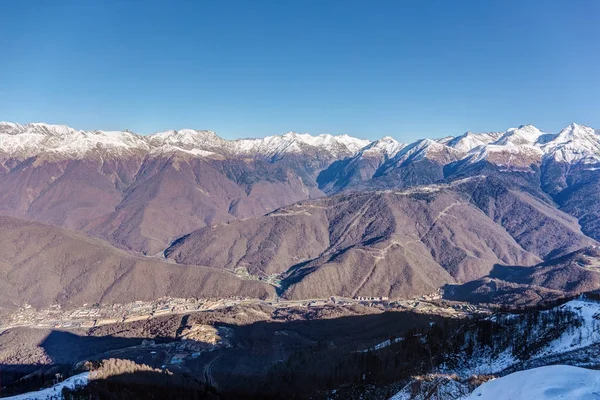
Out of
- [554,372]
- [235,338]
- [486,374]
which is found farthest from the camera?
[235,338]

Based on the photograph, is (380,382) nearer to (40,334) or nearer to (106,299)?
(40,334)

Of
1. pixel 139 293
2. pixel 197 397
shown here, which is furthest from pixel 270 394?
pixel 139 293

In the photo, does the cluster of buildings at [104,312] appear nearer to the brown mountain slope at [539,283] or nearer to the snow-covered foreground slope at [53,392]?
the snow-covered foreground slope at [53,392]

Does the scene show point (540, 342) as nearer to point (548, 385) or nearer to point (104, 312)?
point (548, 385)

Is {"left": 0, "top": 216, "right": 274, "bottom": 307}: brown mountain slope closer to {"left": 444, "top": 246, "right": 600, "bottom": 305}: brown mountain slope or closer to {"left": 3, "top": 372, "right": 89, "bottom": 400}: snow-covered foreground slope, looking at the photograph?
{"left": 444, "top": 246, "right": 600, "bottom": 305}: brown mountain slope

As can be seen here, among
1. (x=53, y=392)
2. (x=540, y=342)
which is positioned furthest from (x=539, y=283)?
(x=53, y=392)

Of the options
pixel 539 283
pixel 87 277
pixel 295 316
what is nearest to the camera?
pixel 295 316
